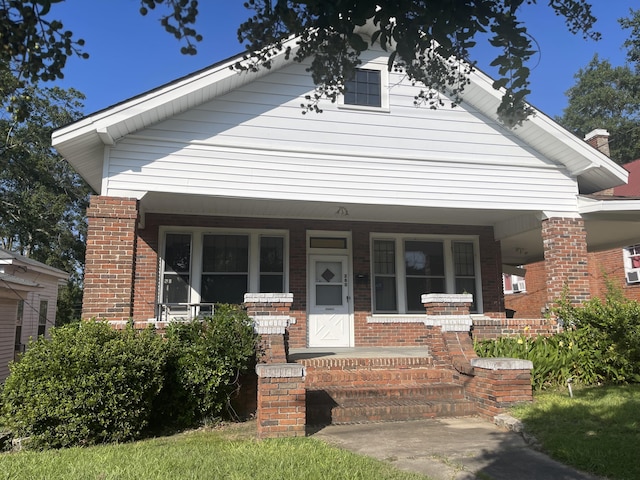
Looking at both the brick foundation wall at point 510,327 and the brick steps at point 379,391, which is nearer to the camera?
the brick steps at point 379,391

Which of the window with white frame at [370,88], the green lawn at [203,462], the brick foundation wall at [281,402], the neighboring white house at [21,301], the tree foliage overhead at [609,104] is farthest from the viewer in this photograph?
the tree foliage overhead at [609,104]

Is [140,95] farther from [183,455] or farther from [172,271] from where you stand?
[183,455]

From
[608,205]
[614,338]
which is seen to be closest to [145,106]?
[614,338]

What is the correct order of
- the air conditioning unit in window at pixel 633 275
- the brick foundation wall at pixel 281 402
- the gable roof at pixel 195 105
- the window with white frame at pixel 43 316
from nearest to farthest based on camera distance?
the brick foundation wall at pixel 281 402 < the gable roof at pixel 195 105 < the window with white frame at pixel 43 316 < the air conditioning unit in window at pixel 633 275

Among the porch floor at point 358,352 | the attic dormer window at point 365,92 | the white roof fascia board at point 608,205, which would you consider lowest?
the porch floor at point 358,352

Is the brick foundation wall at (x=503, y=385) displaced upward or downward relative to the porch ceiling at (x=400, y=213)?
downward

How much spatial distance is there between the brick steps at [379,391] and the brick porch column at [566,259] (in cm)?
336

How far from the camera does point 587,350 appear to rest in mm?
8344

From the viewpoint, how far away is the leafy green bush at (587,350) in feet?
26.3

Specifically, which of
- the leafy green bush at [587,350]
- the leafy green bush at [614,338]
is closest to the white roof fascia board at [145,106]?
the leafy green bush at [587,350]

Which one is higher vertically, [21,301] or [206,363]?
[21,301]

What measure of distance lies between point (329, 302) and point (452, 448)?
646 centimetres

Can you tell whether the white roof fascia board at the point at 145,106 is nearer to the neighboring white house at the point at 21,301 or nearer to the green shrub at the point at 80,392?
the green shrub at the point at 80,392

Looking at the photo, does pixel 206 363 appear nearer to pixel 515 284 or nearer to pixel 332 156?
pixel 332 156
